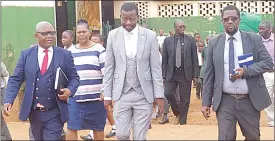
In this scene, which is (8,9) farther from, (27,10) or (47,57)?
(47,57)

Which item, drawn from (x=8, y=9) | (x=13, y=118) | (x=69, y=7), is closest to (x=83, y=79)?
(x=13, y=118)

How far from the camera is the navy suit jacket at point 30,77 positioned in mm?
6375

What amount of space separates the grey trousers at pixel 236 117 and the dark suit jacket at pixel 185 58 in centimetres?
427

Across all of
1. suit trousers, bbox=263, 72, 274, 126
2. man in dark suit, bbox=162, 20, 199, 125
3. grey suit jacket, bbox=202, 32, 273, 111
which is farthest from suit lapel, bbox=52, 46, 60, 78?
suit trousers, bbox=263, 72, 274, 126

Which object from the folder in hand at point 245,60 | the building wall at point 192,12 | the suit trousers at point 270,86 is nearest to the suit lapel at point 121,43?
the folder in hand at point 245,60

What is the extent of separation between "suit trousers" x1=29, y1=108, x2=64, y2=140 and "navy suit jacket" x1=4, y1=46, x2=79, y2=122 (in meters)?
0.07

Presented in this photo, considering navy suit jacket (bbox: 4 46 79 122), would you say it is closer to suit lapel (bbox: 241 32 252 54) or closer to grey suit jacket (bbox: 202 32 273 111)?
grey suit jacket (bbox: 202 32 273 111)

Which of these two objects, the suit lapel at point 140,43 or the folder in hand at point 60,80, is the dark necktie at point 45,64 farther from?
the suit lapel at point 140,43

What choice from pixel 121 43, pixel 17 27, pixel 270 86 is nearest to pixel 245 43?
pixel 121 43

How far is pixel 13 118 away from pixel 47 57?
19.4ft

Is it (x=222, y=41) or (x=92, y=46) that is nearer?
(x=222, y=41)

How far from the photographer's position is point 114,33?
652 centimetres

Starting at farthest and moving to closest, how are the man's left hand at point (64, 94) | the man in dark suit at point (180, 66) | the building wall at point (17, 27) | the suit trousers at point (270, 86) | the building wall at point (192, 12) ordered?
the building wall at point (192, 12), the building wall at point (17, 27), the man in dark suit at point (180, 66), the suit trousers at point (270, 86), the man's left hand at point (64, 94)

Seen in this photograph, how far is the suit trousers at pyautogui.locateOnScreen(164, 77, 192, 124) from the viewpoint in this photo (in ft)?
34.1
